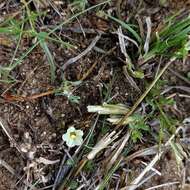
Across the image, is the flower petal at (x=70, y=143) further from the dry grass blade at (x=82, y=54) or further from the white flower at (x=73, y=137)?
the dry grass blade at (x=82, y=54)

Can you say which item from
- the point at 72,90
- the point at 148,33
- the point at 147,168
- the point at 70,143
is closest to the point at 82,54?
the point at 72,90

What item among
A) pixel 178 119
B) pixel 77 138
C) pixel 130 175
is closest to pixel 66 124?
pixel 77 138

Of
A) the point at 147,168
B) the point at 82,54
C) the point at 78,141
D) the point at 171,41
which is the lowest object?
the point at 147,168

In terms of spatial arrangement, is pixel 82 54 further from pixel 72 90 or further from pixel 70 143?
pixel 70 143

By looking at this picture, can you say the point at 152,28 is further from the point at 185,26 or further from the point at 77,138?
the point at 77,138

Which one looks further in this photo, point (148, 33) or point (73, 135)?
point (148, 33)

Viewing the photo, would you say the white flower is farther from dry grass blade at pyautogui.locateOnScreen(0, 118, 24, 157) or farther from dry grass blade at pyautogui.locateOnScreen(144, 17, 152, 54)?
dry grass blade at pyautogui.locateOnScreen(144, 17, 152, 54)

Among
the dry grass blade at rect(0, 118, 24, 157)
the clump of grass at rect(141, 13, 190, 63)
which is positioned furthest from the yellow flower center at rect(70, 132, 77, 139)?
the clump of grass at rect(141, 13, 190, 63)

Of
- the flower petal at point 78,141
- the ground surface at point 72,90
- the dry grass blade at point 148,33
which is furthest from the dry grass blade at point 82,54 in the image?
the flower petal at point 78,141
